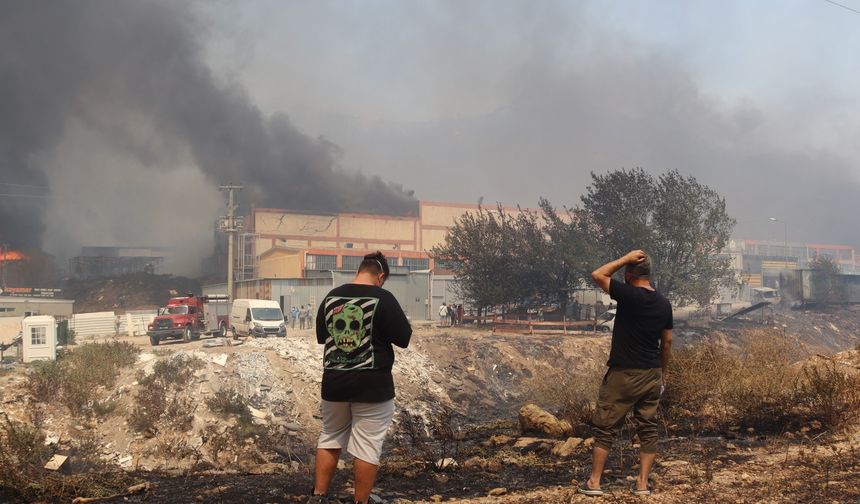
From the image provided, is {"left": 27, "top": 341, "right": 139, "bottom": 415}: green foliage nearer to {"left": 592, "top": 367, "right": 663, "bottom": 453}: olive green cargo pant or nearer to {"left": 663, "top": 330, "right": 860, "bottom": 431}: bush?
{"left": 663, "top": 330, "right": 860, "bottom": 431}: bush

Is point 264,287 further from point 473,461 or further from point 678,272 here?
point 473,461

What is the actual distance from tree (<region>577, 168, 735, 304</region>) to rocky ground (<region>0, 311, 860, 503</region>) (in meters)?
3.14

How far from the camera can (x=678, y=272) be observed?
31.3 meters

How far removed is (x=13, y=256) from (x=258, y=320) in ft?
120

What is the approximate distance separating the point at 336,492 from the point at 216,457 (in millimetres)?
7443

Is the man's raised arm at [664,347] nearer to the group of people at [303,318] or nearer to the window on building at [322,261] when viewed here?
the group of people at [303,318]

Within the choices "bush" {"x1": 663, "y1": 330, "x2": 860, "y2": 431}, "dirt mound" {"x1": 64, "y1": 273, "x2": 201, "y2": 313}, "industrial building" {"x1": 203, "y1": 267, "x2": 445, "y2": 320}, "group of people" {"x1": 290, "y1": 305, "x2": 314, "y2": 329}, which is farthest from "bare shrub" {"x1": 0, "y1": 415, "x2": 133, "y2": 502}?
"dirt mound" {"x1": 64, "y1": 273, "x2": 201, "y2": 313}

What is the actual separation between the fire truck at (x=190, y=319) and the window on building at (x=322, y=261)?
23019mm

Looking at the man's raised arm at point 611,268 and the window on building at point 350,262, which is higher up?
the window on building at point 350,262

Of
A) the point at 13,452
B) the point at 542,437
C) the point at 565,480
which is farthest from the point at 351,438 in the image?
the point at 542,437

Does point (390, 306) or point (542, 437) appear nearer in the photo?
point (390, 306)

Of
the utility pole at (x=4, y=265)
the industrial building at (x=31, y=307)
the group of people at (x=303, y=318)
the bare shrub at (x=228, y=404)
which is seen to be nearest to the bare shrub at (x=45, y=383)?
the bare shrub at (x=228, y=404)

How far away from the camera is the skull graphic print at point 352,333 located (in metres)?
3.93

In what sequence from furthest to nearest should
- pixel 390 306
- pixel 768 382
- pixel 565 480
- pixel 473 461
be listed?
pixel 768 382
pixel 473 461
pixel 565 480
pixel 390 306
